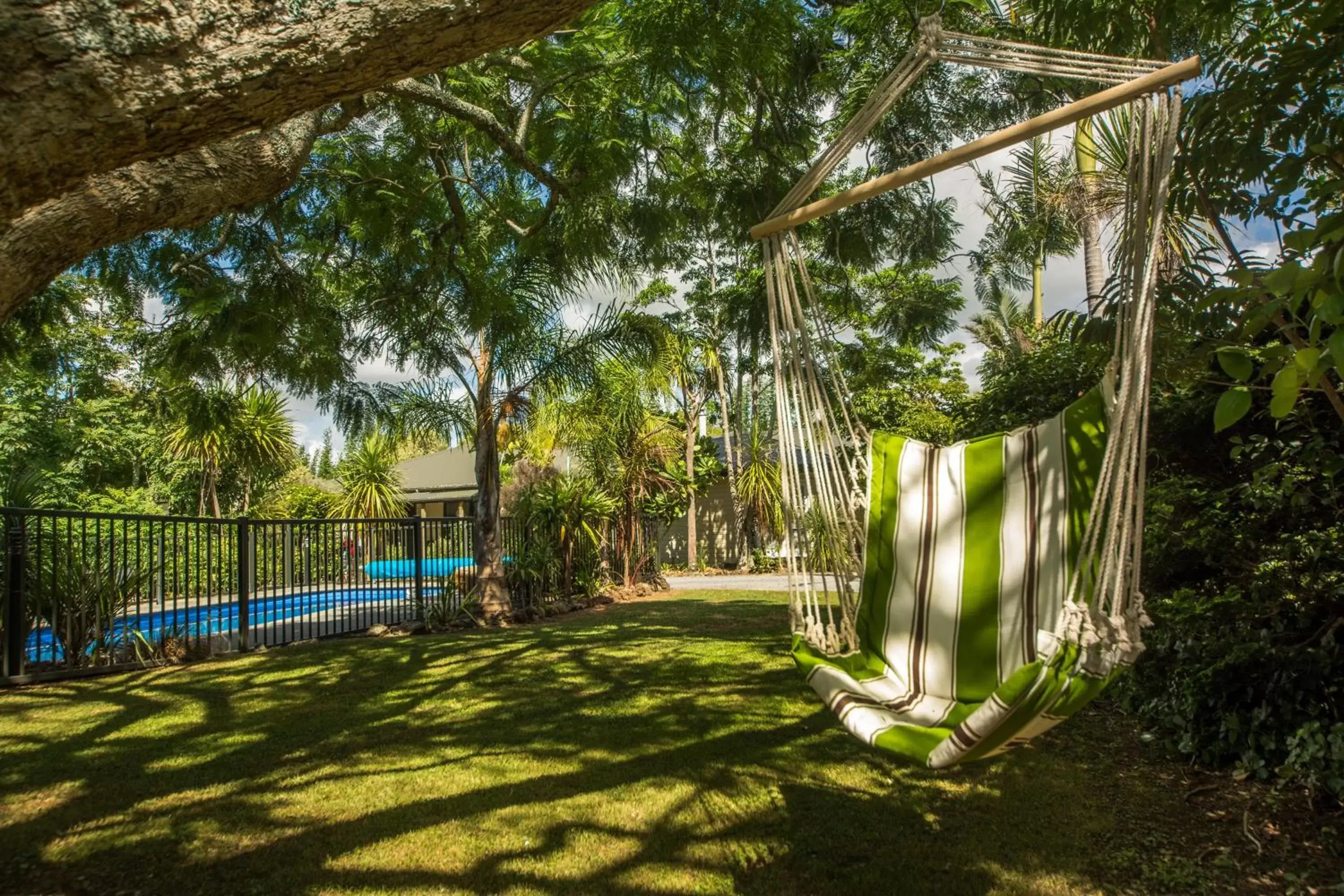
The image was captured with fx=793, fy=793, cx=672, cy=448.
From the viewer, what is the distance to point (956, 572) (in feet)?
8.27

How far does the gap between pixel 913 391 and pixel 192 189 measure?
42.0 ft

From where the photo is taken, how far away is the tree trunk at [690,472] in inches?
547

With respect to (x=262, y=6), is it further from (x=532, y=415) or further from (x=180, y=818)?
(x=532, y=415)

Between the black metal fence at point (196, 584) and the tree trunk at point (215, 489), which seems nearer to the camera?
the black metal fence at point (196, 584)

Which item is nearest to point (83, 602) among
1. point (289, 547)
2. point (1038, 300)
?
point (289, 547)

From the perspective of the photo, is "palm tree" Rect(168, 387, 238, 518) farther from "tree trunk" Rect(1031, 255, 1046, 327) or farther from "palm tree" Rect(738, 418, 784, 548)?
"tree trunk" Rect(1031, 255, 1046, 327)

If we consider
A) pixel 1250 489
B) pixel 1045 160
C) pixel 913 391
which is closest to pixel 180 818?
pixel 1250 489

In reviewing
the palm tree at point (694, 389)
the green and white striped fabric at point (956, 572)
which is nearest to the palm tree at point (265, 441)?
the palm tree at point (694, 389)

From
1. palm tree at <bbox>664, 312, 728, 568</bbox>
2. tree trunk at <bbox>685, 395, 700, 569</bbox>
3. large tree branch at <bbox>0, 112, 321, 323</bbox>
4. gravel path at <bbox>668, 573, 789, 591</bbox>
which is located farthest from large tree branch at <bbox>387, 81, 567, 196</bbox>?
tree trunk at <bbox>685, 395, 700, 569</bbox>

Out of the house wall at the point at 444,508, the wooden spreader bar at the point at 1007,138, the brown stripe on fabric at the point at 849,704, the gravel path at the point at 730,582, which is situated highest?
the wooden spreader bar at the point at 1007,138

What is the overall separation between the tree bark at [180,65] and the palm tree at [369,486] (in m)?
10.6

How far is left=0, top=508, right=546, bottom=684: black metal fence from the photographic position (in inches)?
183

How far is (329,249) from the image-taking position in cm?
539

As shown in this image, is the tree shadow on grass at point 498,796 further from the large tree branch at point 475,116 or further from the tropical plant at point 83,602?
the large tree branch at point 475,116
